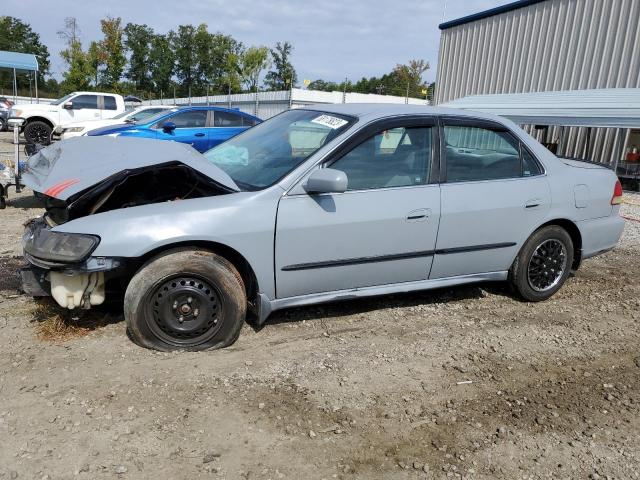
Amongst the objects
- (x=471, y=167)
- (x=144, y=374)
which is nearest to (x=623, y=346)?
(x=471, y=167)

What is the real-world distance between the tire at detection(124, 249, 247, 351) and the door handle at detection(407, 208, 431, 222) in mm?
1292

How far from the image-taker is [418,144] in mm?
3939

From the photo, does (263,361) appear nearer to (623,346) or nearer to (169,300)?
(169,300)

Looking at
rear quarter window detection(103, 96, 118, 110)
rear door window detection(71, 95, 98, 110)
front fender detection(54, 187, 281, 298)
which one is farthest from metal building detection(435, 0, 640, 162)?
rear door window detection(71, 95, 98, 110)

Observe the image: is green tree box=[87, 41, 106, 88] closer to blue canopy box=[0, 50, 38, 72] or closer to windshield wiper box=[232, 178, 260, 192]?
blue canopy box=[0, 50, 38, 72]

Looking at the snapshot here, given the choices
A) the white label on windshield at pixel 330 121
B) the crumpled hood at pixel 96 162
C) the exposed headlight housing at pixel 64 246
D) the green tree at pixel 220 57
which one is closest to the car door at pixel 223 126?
the crumpled hood at pixel 96 162

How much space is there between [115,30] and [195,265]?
51.9m

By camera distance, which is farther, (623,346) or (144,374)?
(623,346)

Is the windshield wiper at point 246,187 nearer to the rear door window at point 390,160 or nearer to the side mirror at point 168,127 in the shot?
the rear door window at point 390,160

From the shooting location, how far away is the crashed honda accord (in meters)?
3.22

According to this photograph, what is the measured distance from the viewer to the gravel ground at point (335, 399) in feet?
7.95

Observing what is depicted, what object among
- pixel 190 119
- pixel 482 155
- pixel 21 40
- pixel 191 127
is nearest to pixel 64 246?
pixel 482 155

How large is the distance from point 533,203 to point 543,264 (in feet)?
2.03

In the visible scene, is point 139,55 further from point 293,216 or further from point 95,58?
point 293,216
